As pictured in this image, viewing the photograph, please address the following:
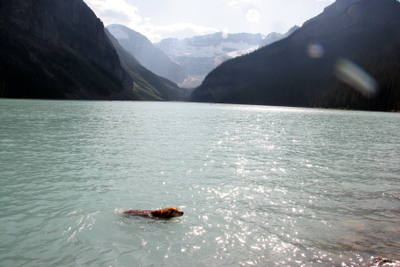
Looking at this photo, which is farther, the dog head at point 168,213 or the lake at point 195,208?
the dog head at point 168,213

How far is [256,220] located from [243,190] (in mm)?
4112

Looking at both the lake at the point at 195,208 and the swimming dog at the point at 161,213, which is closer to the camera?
the lake at the point at 195,208

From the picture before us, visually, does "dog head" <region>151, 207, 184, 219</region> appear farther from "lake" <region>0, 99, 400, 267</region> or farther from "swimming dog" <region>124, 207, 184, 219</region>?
"lake" <region>0, 99, 400, 267</region>

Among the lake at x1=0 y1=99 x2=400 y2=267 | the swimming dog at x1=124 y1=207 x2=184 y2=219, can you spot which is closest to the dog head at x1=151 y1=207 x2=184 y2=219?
the swimming dog at x1=124 y1=207 x2=184 y2=219

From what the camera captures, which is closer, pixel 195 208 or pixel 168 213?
pixel 168 213

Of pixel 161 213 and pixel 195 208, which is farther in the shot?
pixel 195 208

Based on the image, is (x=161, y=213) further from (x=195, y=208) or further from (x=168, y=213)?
(x=195, y=208)

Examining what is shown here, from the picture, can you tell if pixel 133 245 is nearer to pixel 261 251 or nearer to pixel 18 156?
pixel 261 251

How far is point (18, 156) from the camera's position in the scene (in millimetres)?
22250

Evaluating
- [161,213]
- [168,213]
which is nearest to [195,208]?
[168,213]

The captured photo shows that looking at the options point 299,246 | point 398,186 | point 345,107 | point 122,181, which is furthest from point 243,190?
point 345,107

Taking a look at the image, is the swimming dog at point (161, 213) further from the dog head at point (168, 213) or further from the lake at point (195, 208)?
the lake at point (195, 208)

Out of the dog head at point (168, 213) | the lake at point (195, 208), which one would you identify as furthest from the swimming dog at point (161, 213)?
the lake at point (195, 208)

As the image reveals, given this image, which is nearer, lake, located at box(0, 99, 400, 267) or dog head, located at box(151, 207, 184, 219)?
lake, located at box(0, 99, 400, 267)
